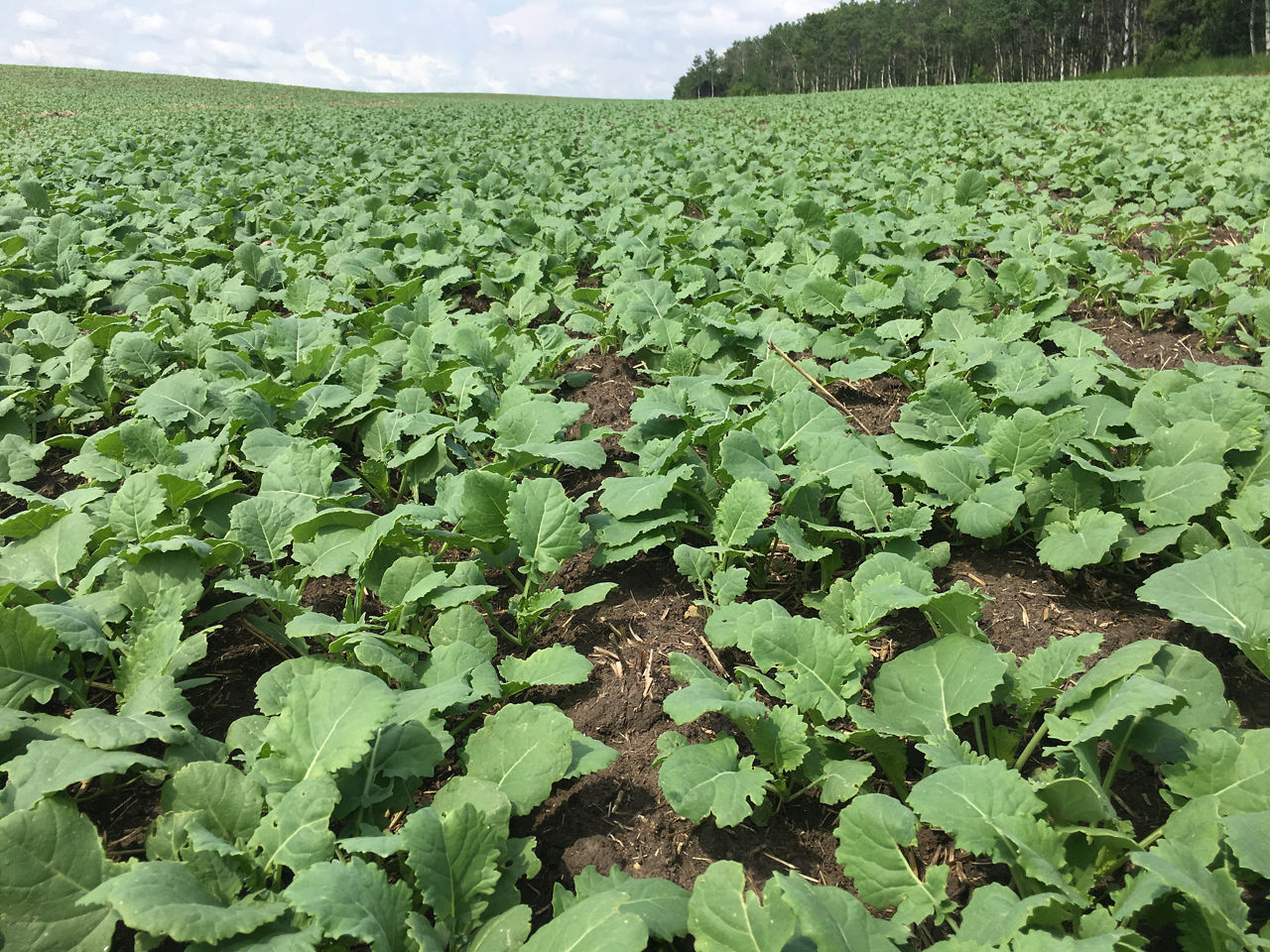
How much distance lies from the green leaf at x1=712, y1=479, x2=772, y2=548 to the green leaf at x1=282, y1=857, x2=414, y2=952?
1429mm

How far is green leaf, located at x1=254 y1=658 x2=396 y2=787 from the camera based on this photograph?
5.31 feet

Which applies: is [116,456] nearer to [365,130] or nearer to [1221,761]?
[1221,761]

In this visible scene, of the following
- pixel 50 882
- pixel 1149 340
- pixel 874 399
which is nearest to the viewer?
pixel 50 882

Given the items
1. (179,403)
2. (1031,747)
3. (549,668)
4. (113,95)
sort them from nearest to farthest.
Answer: (1031,747) → (549,668) → (179,403) → (113,95)

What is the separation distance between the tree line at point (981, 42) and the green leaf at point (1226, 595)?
5697cm

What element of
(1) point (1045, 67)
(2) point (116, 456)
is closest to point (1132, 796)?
(2) point (116, 456)

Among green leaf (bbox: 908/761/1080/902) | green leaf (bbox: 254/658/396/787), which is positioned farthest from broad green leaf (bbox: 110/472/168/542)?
green leaf (bbox: 908/761/1080/902)

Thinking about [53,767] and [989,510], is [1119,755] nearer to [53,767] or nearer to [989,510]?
[989,510]

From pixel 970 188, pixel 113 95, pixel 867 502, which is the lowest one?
pixel 867 502

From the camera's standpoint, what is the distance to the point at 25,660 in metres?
1.92

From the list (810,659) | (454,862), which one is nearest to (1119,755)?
(810,659)

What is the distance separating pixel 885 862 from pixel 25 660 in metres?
2.16

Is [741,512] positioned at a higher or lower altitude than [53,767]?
higher

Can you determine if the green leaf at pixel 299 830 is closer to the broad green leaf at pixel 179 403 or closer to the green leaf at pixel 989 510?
the green leaf at pixel 989 510
